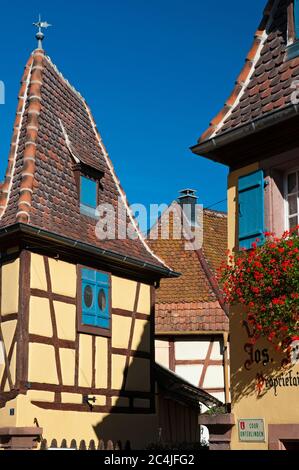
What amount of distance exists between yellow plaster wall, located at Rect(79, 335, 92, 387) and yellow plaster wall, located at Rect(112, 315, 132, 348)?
0.82 metres

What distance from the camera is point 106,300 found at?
51.3 ft

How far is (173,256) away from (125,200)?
17.2ft

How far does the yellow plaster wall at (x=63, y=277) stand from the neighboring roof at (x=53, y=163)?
1.83ft

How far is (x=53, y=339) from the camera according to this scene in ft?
46.6

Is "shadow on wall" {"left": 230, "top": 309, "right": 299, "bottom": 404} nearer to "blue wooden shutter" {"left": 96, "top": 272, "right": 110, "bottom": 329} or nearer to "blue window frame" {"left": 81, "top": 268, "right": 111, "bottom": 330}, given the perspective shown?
"blue window frame" {"left": 81, "top": 268, "right": 111, "bottom": 330}

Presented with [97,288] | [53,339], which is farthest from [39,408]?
[97,288]

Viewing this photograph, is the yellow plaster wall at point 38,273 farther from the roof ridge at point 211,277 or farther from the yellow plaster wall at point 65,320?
the roof ridge at point 211,277

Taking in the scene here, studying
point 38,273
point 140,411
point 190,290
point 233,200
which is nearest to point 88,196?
point 38,273

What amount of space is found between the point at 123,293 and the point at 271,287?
7.47 meters

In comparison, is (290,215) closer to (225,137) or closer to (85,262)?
(225,137)

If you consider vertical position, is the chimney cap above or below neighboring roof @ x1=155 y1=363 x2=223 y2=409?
above

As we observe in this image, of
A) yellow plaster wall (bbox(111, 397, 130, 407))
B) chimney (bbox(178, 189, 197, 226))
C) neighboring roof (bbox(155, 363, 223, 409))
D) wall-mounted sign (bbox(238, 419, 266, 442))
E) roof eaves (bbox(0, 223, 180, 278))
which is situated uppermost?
chimney (bbox(178, 189, 197, 226))

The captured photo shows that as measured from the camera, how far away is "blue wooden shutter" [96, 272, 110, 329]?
1540 centimetres

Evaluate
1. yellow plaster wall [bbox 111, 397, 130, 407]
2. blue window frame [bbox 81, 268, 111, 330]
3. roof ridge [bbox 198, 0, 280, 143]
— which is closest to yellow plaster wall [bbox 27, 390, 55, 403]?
blue window frame [bbox 81, 268, 111, 330]
